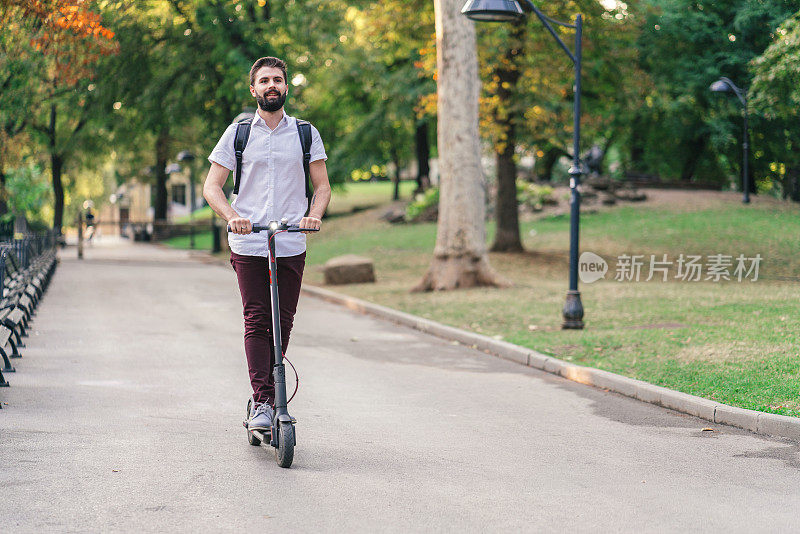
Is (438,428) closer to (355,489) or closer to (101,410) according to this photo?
(355,489)

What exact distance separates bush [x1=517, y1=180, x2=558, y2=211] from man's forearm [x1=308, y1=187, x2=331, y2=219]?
2863 centimetres

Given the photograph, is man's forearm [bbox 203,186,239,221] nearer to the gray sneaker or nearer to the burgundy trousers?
the burgundy trousers

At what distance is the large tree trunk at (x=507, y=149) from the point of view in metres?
23.3

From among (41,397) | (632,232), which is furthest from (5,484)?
(632,232)

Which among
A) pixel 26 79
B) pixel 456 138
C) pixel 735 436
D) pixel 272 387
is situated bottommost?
pixel 735 436

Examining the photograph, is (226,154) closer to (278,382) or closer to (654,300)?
(278,382)

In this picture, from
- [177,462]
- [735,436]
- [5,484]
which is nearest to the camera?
[5,484]

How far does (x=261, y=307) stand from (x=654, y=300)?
10088 mm

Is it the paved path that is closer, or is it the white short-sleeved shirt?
the paved path

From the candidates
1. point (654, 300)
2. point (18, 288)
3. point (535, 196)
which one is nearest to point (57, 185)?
point (535, 196)

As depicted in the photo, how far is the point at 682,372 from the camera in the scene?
28.9 feet

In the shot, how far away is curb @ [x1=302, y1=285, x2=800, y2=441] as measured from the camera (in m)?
6.87

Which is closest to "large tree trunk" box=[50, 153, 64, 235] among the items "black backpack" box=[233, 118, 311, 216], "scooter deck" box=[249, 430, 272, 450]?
"black backpack" box=[233, 118, 311, 216]

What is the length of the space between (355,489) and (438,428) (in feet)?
5.94
